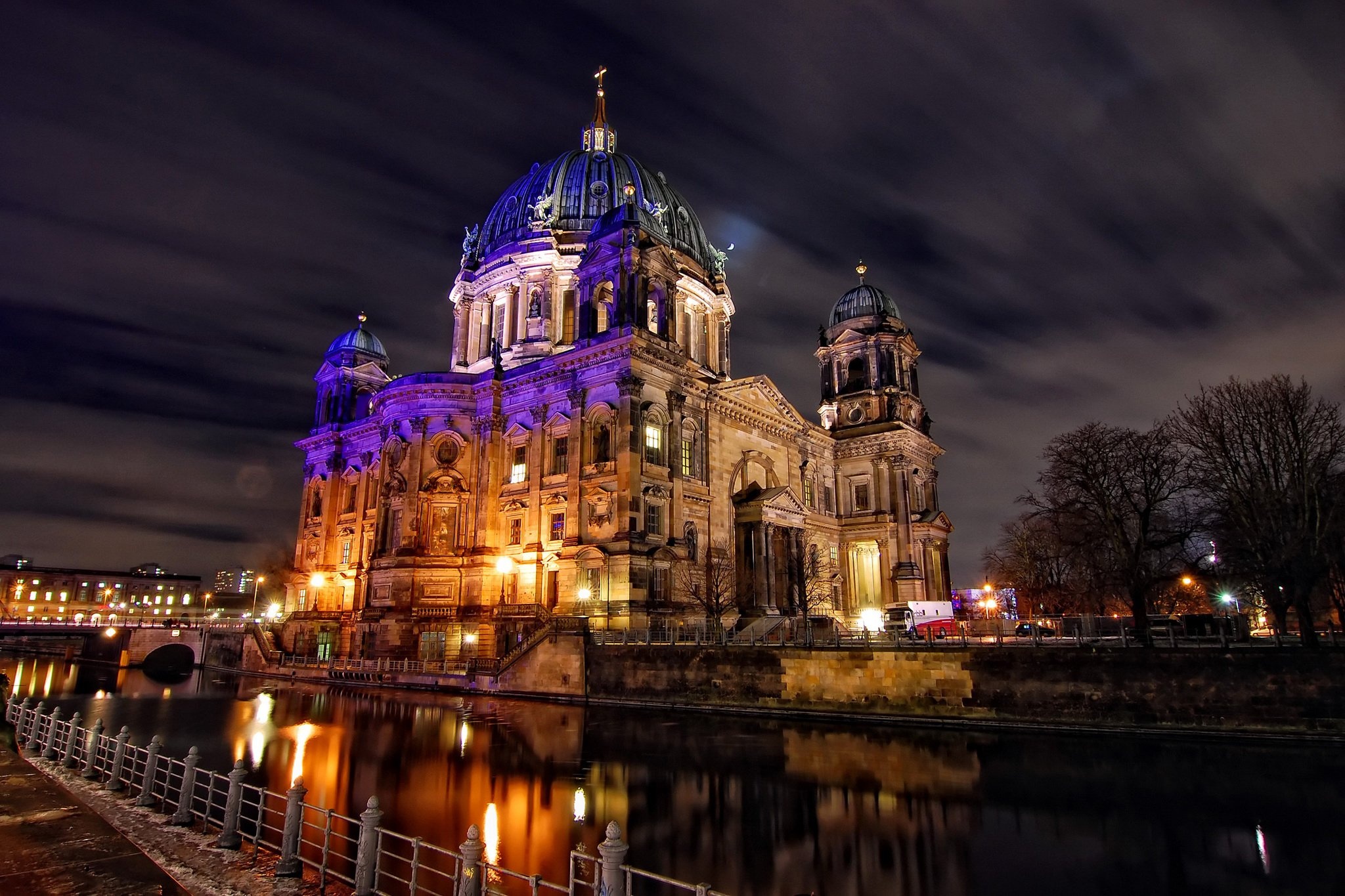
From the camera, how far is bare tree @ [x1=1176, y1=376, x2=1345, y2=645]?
103 feet

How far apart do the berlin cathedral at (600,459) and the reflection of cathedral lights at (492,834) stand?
26.6m

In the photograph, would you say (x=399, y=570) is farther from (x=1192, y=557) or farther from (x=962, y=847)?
(x=1192, y=557)

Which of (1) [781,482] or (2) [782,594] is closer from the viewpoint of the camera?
(2) [782,594]

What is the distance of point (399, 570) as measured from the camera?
173 ft

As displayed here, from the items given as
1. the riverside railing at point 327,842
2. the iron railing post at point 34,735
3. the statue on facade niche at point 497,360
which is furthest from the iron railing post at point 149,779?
the statue on facade niche at point 497,360

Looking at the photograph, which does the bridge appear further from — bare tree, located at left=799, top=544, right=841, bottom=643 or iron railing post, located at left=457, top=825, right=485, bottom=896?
iron railing post, located at left=457, top=825, right=485, bottom=896

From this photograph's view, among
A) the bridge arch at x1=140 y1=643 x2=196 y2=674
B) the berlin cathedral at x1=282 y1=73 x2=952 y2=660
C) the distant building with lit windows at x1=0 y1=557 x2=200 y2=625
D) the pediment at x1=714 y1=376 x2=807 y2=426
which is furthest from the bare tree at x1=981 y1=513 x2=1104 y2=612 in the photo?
the distant building with lit windows at x1=0 y1=557 x2=200 y2=625

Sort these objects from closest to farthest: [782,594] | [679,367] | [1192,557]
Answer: [1192,557] < [679,367] < [782,594]

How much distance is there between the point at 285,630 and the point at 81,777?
176ft

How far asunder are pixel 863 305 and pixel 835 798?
6151cm

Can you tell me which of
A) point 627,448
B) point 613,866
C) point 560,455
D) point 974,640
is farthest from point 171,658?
point 613,866

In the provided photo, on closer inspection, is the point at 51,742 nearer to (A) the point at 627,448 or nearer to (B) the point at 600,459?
(A) the point at 627,448

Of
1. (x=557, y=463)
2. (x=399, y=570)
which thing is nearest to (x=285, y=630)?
(x=399, y=570)

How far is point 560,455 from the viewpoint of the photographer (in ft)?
171
